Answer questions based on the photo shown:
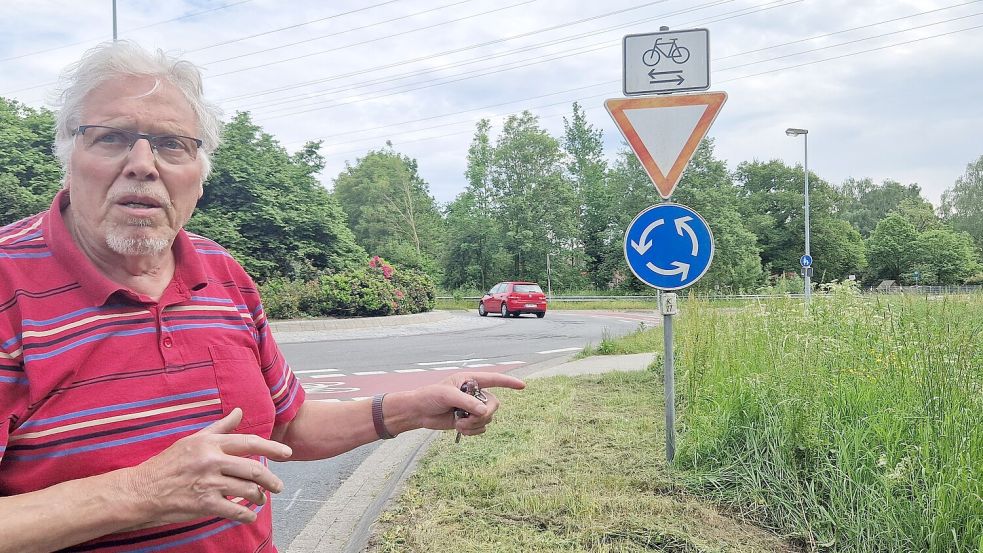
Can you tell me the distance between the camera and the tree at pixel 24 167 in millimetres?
17812

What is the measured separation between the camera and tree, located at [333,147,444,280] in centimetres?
5283

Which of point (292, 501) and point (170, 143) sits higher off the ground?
point (170, 143)

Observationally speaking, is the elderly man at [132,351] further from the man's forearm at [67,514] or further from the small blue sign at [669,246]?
the small blue sign at [669,246]

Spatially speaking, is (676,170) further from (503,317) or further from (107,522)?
(503,317)

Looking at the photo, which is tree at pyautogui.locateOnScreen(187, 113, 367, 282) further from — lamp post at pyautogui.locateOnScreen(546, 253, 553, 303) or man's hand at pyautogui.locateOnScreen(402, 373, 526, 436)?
lamp post at pyautogui.locateOnScreen(546, 253, 553, 303)

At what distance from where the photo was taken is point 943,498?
8.79 ft

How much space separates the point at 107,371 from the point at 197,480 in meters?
0.36

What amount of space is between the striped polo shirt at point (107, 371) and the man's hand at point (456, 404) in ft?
1.68

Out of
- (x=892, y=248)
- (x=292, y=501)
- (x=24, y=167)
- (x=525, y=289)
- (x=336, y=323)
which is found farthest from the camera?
(x=892, y=248)

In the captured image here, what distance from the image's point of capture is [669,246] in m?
4.84

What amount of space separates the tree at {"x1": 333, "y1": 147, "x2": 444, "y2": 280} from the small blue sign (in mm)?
42459

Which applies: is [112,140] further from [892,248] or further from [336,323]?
[892,248]

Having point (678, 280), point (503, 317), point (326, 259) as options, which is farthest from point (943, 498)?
point (503, 317)

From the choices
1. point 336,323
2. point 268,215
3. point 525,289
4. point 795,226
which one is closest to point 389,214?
point 525,289
